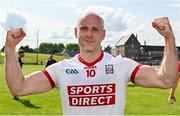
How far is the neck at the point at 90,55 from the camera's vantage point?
4.47 metres

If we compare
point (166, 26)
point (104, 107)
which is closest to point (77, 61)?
point (104, 107)

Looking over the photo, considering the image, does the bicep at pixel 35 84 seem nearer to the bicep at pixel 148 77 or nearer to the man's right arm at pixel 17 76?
the man's right arm at pixel 17 76

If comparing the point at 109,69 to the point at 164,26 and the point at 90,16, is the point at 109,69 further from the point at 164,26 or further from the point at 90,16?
the point at 164,26

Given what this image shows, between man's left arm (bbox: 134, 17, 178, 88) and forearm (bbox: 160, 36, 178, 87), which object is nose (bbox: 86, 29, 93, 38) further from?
forearm (bbox: 160, 36, 178, 87)

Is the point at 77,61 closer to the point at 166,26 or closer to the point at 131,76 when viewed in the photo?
the point at 131,76

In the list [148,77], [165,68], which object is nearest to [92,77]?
[148,77]

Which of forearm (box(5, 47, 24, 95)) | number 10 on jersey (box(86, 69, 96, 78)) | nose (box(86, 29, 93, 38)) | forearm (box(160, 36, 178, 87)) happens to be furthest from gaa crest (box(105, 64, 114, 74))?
forearm (box(5, 47, 24, 95))

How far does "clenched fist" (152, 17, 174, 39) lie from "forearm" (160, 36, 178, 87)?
5 cm

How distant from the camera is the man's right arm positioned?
421 centimetres

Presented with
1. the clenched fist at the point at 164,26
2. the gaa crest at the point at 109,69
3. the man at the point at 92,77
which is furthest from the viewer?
the gaa crest at the point at 109,69

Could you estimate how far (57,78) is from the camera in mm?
4551

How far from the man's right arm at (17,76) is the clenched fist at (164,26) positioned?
4.26 ft

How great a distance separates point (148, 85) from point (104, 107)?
0.53 meters

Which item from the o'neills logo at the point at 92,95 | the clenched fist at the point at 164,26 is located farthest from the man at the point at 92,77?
the clenched fist at the point at 164,26
